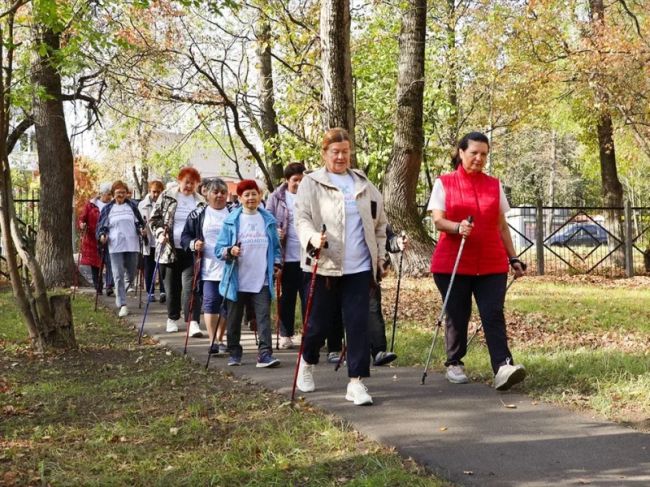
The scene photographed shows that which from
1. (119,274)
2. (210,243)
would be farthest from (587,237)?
(210,243)

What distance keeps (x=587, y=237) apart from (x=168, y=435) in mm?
19033

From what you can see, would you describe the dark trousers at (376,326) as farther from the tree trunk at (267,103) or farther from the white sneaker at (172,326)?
the tree trunk at (267,103)

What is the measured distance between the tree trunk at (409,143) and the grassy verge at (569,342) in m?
1.08

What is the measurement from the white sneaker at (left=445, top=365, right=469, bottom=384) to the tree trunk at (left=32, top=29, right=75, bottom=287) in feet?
36.8

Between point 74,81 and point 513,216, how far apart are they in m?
11.8

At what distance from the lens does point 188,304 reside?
32.5ft

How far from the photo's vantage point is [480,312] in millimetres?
6422

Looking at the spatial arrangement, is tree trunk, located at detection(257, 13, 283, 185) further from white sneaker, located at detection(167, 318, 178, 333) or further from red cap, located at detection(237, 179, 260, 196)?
red cap, located at detection(237, 179, 260, 196)

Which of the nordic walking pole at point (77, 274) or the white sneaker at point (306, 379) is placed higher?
the nordic walking pole at point (77, 274)

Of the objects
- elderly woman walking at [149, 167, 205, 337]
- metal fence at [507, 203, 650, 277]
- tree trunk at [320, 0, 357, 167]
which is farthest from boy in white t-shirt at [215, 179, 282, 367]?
metal fence at [507, 203, 650, 277]

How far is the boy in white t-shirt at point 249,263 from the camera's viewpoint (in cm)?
771

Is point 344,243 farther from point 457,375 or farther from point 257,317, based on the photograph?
point 257,317

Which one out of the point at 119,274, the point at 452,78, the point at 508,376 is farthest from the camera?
the point at 452,78

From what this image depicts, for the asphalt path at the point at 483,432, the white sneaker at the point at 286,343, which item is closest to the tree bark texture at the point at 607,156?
the white sneaker at the point at 286,343
